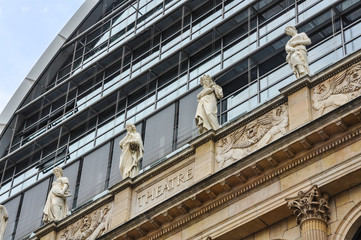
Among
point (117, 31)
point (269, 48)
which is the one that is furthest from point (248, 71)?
point (117, 31)

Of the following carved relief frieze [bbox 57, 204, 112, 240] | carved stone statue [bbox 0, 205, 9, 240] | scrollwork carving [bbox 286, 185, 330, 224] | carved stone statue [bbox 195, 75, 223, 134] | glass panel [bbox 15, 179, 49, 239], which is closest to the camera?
scrollwork carving [bbox 286, 185, 330, 224]

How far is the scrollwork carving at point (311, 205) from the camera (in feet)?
84.4

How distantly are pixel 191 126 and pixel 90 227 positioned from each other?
5127 millimetres

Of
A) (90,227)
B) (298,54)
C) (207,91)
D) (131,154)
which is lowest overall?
(90,227)

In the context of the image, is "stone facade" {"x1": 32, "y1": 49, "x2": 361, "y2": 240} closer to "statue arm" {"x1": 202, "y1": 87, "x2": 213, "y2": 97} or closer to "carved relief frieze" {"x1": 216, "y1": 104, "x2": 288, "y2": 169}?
"carved relief frieze" {"x1": 216, "y1": 104, "x2": 288, "y2": 169}

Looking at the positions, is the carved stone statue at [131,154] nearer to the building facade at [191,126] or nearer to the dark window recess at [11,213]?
the building facade at [191,126]

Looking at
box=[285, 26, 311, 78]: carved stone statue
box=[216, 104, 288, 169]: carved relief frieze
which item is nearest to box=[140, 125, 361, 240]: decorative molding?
box=[216, 104, 288, 169]: carved relief frieze

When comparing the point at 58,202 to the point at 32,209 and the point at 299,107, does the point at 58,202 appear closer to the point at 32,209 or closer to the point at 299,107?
the point at 32,209

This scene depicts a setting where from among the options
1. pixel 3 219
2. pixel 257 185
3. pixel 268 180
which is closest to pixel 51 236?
pixel 3 219

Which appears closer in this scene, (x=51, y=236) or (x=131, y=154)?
(x=131, y=154)

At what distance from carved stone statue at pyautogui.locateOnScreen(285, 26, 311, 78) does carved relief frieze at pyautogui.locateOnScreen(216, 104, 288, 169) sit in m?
1.17

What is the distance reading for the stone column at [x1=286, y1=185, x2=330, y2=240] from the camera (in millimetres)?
25422

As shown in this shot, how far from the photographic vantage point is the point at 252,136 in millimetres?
29078

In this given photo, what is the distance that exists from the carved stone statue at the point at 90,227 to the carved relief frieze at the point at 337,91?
8320mm
